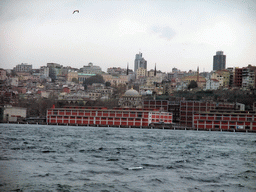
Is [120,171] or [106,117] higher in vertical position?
[106,117]

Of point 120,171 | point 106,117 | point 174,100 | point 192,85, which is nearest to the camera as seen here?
point 120,171

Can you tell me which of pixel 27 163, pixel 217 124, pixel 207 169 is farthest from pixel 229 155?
pixel 217 124

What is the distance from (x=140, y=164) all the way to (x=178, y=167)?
7.69 ft

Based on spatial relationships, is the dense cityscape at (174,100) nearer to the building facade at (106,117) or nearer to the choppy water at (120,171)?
the building facade at (106,117)

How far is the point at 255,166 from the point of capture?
3097 centimetres

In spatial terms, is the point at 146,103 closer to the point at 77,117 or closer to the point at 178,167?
the point at 77,117

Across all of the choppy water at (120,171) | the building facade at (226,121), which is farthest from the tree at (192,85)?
the choppy water at (120,171)

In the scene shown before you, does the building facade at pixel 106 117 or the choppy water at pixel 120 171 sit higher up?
the building facade at pixel 106 117

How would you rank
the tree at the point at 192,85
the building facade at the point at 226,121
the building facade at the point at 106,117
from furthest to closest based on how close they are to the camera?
the tree at the point at 192,85, the building facade at the point at 106,117, the building facade at the point at 226,121

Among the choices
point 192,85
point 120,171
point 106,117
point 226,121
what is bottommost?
point 120,171

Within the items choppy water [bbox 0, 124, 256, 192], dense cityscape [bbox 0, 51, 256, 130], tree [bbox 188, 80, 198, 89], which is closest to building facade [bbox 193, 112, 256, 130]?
dense cityscape [bbox 0, 51, 256, 130]

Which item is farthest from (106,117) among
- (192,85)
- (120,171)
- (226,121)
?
(192,85)

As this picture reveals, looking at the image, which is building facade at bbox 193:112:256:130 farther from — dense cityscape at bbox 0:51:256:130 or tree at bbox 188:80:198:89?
tree at bbox 188:80:198:89

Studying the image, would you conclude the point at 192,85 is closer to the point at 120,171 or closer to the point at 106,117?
the point at 106,117
